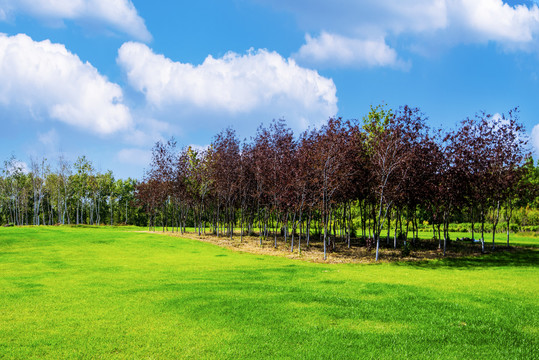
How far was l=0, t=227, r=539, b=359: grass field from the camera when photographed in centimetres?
888

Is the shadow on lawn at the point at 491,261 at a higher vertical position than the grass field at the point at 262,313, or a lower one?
lower

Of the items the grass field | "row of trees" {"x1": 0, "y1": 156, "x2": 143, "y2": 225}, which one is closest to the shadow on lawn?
the grass field

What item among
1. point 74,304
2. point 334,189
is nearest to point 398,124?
point 334,189

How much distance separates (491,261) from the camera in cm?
2848

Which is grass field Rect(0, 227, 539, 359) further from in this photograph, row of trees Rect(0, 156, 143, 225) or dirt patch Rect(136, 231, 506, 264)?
row of trees Rect(0, 156, 143, 225)

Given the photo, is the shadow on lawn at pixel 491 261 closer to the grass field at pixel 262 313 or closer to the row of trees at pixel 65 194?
the grass field at pixel 262 313

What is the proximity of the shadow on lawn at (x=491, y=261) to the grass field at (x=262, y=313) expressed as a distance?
166 inches

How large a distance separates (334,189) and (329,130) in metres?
5.71

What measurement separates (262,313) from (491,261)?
82.6ft

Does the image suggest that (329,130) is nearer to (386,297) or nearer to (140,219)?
(386,297)

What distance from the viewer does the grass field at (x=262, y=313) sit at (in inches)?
349

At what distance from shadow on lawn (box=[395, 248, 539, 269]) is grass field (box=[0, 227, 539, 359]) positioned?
4.22m

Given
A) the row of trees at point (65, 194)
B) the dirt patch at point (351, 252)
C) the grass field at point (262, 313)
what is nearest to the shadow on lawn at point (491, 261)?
the dirt patch at point (351, 252)

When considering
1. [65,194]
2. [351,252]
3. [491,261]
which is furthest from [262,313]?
[65,194]
